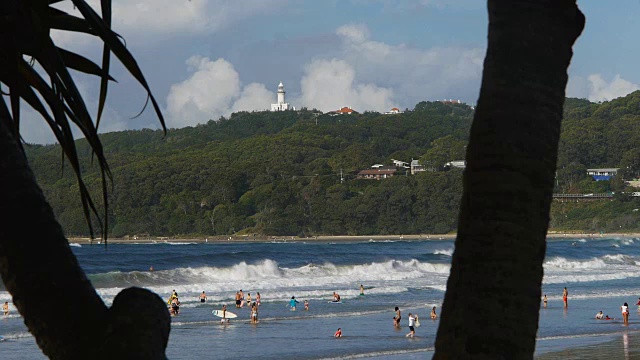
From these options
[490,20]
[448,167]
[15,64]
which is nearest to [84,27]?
[15,64]

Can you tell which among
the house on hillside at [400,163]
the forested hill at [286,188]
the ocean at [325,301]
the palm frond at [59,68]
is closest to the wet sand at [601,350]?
the ocean at [325,301]

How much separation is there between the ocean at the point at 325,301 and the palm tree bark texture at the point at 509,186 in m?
2.08

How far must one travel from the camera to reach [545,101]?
201 cm

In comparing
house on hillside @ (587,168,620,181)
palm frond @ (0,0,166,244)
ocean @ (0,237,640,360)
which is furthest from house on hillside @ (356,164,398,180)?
palm frond @ (0,0,166,244)

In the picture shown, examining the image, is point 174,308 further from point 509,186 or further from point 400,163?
point 400,163

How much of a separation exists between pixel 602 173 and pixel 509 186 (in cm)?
12091

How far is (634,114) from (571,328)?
120561 millimetres

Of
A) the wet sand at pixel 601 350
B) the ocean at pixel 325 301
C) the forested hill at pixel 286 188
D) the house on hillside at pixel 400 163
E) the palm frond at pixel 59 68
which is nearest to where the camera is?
the palm frond at pixel 59 68

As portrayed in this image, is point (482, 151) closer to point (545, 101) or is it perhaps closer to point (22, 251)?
point (545, 101)

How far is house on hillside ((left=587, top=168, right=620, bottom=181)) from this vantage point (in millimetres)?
117062

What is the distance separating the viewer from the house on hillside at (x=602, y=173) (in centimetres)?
11706

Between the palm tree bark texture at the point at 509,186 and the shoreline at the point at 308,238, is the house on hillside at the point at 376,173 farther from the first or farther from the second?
the palm tree bark texture at the point at 509,186

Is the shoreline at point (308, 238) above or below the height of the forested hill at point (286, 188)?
below

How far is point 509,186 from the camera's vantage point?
1974mm
